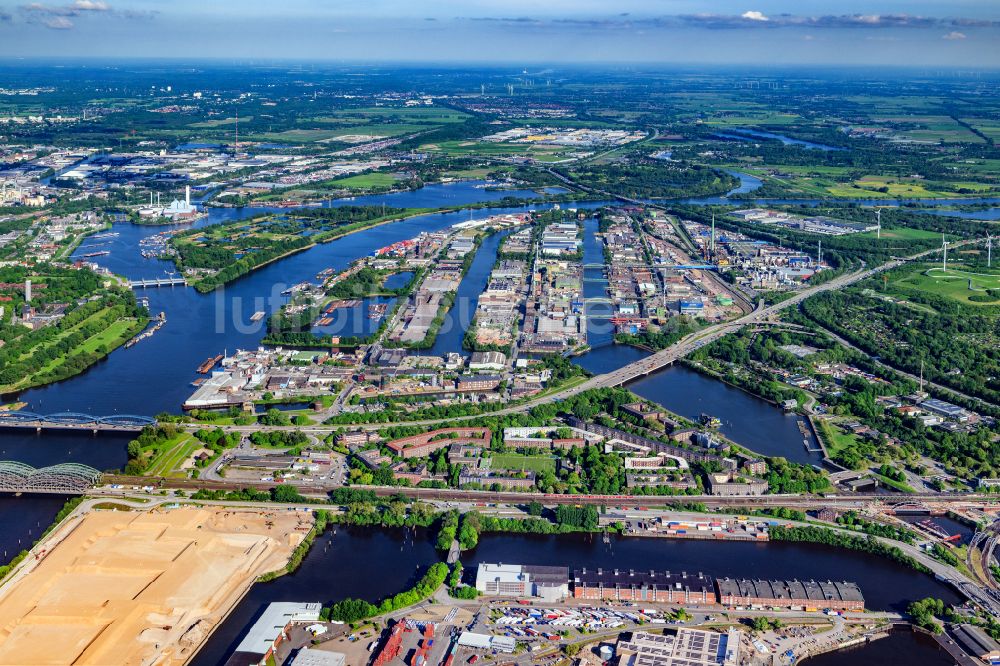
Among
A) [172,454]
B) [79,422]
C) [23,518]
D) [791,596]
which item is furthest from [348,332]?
[791,596]

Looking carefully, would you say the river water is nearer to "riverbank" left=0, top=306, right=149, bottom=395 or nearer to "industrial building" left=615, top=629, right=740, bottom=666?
"industrial building" left=615, top=629, right=740, bottom=666

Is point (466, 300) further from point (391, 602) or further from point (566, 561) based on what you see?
point (391, 602)

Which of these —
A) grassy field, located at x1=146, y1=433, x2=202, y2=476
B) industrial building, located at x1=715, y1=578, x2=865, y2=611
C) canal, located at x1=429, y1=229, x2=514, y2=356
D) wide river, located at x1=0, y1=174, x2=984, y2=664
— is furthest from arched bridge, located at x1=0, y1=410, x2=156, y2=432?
industrial building, located at x1=715, y1=578, x2=865, y2=611

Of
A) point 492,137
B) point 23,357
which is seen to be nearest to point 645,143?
point 492,137

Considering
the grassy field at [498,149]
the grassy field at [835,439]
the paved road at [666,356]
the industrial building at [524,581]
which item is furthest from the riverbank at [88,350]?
the grassy field at [498,149]

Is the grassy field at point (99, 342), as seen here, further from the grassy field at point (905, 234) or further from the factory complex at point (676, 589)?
the grassy field at point (905, 234)

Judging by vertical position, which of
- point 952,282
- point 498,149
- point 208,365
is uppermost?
point 498,149
